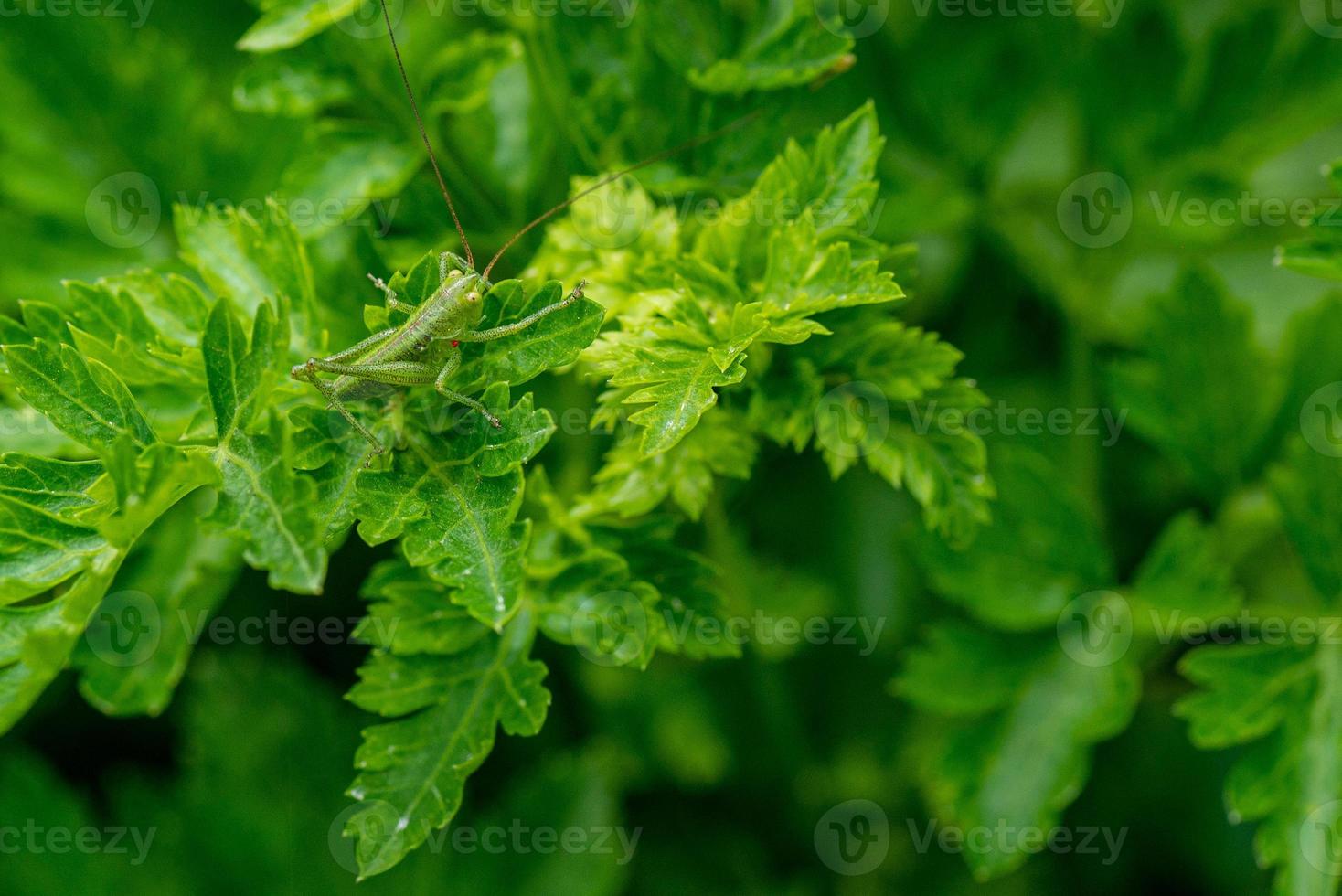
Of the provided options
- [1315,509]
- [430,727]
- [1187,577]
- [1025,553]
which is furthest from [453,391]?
[1315,509]

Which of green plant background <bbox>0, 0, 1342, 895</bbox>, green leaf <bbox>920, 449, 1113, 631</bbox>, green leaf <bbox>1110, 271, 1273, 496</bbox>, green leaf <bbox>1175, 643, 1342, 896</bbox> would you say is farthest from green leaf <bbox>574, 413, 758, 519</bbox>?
green leaf <bbox>1110, 271, 1273, 496</bbox>

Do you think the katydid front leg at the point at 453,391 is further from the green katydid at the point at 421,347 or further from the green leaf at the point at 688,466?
the green leaf at the point at 688,466

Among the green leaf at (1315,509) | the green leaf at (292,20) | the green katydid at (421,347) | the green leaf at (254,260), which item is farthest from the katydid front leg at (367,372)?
the green leaf at (1315,509)

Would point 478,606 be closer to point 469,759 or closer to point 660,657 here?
point 469,759

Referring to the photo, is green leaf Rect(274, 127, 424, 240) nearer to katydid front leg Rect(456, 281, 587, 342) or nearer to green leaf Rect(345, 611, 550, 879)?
katydid front leg Rect(456, 281, 587, 342)

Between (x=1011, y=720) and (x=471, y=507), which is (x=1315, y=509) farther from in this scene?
(x=471, y=507)

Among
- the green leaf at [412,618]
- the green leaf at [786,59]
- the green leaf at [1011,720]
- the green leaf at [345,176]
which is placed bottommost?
the green leaf at [1011,720]
